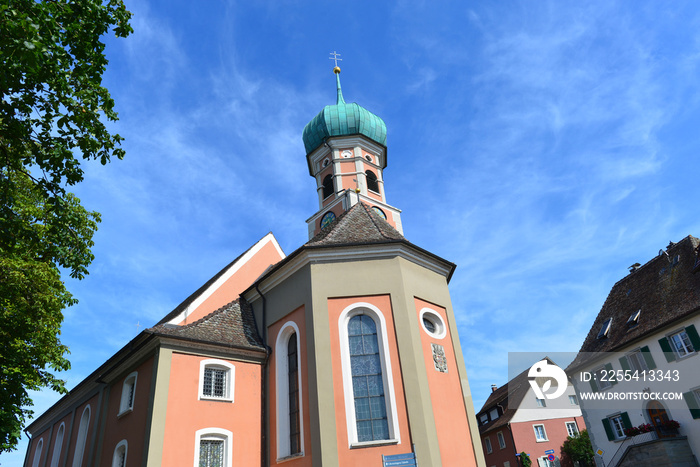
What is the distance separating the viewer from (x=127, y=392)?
613 inches

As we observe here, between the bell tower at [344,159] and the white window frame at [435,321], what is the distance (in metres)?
14.1

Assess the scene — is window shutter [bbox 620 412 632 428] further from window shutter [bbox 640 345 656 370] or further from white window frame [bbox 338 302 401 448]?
white window frame [bbox 338 302 401 448]

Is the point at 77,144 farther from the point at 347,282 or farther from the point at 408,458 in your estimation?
the point at 408,458

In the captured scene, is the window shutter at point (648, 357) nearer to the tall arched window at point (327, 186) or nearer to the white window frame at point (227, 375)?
the tall arched window at point (327, 186)

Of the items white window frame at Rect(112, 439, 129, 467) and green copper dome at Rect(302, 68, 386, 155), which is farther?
green copper dome at Rect(302, 68, 386, 155)

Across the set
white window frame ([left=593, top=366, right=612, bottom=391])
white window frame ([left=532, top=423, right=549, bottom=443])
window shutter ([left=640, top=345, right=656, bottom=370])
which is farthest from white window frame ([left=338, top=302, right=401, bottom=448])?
white window frame ([left=532, top=423, right=549, bottom=443])

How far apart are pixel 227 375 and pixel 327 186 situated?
58.7 feet

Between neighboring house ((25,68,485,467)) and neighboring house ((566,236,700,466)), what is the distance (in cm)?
1454

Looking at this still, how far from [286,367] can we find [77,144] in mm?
8553

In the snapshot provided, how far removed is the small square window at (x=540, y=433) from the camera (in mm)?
36469

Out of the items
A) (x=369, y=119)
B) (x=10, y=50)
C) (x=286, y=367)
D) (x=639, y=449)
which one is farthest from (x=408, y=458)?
(x=369, y=119)

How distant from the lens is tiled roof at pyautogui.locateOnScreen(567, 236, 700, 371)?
24.3m

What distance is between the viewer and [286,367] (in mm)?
14664

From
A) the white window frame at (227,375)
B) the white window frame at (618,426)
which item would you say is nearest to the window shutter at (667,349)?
the white window frame at (618,426)
